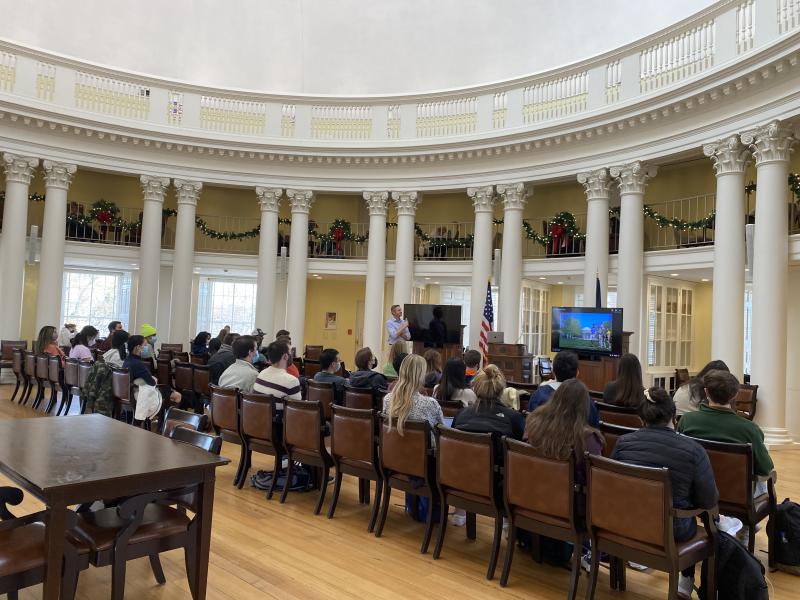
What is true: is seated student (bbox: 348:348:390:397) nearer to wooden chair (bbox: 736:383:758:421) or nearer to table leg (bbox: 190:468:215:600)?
table leg (bbox: 190:468:215:600)

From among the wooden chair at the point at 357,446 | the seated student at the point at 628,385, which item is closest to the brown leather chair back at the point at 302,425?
the wooden chair at the point at 357,446

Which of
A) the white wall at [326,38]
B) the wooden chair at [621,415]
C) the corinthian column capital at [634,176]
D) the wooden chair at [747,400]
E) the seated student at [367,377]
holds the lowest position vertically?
the wooden chair at [747,400]

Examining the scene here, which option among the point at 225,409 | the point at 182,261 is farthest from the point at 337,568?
the point at 182,261

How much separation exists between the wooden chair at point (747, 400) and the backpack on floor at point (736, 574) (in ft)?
21.1

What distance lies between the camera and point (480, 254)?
14.3 m

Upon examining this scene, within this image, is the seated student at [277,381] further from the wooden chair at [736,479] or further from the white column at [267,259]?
the white column at [267,259]

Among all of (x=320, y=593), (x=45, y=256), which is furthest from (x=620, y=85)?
(x=45, y=256)

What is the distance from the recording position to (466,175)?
47.4 ft

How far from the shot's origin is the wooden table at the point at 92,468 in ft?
8.43

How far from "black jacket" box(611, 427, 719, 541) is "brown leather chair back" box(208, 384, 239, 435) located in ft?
12.0

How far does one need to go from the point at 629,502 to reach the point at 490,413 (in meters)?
1.23

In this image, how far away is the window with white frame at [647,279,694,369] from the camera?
13.3 metres

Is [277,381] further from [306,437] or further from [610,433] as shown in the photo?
[610,433]

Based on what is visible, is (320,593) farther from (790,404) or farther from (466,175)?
(466,175)
